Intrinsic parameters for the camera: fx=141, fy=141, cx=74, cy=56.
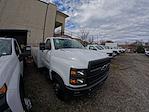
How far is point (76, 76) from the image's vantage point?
3.49 metres

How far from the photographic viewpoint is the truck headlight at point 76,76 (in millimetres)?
3490

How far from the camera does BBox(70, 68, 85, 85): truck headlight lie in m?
3.49

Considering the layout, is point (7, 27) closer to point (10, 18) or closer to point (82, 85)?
point (10, 18)

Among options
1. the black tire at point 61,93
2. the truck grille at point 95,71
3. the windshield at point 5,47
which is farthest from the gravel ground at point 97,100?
the windshield at point 5,47

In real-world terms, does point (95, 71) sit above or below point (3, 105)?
above

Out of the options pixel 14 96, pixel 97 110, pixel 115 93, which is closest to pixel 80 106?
pixel 97 110

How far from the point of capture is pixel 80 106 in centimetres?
401

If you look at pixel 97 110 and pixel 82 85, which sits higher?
pixel 82 85

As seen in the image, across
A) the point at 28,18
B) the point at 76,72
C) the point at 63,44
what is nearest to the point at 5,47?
the point at 63,44

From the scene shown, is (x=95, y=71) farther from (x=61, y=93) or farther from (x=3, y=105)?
(x=3, y=105)

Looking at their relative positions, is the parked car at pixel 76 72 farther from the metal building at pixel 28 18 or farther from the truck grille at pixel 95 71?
the metal building at pixel 28 18

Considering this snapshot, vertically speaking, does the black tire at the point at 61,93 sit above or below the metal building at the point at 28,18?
below

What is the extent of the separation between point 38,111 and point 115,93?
111 inches

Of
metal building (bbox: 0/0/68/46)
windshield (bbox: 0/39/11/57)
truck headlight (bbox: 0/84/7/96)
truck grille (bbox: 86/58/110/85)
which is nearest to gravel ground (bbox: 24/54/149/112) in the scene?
truck grille (bbox: 86/58/110/85)
